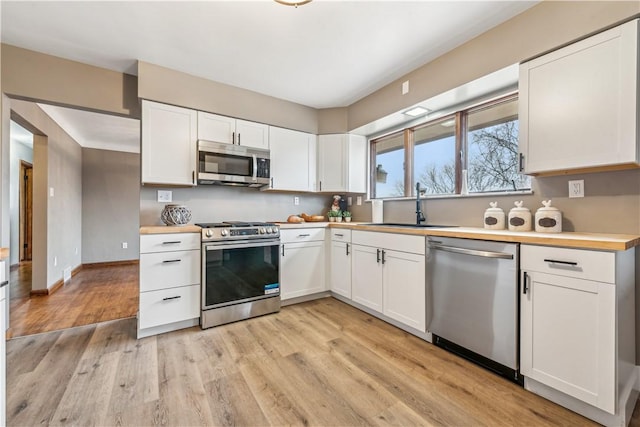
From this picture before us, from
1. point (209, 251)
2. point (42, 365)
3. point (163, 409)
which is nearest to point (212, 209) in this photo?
point (209, 251)

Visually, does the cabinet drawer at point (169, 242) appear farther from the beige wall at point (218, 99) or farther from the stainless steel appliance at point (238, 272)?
the beige wall at point (218, 99)

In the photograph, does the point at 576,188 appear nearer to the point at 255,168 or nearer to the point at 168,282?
the point at 255,168

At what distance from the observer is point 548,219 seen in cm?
183

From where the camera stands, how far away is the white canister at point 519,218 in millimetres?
1979

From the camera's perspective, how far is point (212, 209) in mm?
3172

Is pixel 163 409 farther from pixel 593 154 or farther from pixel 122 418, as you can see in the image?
pixel 593 154

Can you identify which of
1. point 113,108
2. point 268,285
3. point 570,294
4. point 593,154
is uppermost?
point 113,108

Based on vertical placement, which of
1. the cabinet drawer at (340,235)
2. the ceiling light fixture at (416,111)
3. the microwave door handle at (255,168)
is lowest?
the cabinet drawer at (340,235)

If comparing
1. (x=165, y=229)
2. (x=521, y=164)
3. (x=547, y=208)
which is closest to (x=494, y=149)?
(x=521, y=164)

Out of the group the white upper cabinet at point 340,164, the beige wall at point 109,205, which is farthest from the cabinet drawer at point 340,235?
the beige wall at point 109,205

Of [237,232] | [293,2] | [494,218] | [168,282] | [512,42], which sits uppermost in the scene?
[293,2]

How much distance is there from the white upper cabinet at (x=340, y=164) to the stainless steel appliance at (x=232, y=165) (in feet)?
2.65

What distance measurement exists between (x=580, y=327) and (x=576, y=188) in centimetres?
96

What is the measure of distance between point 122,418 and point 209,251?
4.26 ft
